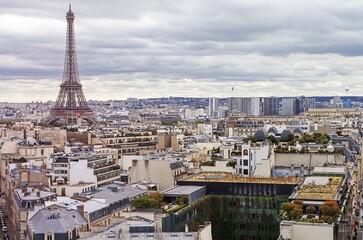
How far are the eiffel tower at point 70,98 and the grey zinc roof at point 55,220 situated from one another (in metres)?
137

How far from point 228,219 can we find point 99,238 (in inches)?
809

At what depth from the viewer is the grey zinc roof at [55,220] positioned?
44.7 metres

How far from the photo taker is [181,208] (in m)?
50.7

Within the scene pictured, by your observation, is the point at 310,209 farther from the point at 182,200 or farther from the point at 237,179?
the point at 237,179

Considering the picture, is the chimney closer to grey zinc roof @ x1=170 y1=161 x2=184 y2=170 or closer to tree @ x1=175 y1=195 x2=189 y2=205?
tree @ x1=175 y1=195 x2=189 y2=205

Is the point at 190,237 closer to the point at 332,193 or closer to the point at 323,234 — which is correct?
the point at 323,234

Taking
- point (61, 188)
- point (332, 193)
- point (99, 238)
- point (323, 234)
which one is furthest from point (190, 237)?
point (61, 188)

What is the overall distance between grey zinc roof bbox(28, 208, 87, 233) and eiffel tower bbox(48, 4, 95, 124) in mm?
136656

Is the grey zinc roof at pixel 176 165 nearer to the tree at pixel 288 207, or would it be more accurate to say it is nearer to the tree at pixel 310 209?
the tree at pixel 288 207

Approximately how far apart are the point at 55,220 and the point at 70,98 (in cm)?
14627

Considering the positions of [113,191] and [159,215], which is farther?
[113,191]

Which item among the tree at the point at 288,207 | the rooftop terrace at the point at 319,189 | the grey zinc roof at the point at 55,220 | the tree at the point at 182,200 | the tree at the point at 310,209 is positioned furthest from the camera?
the tree at the point at 182,200

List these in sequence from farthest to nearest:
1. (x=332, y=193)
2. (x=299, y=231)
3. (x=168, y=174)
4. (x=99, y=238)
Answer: (x=168, y=174) < (x=332, y=193) < (x=299, y=231) < (x=99, y=238)

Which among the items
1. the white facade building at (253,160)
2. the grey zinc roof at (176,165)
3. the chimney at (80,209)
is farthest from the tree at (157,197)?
the white facade building at (253,160)
